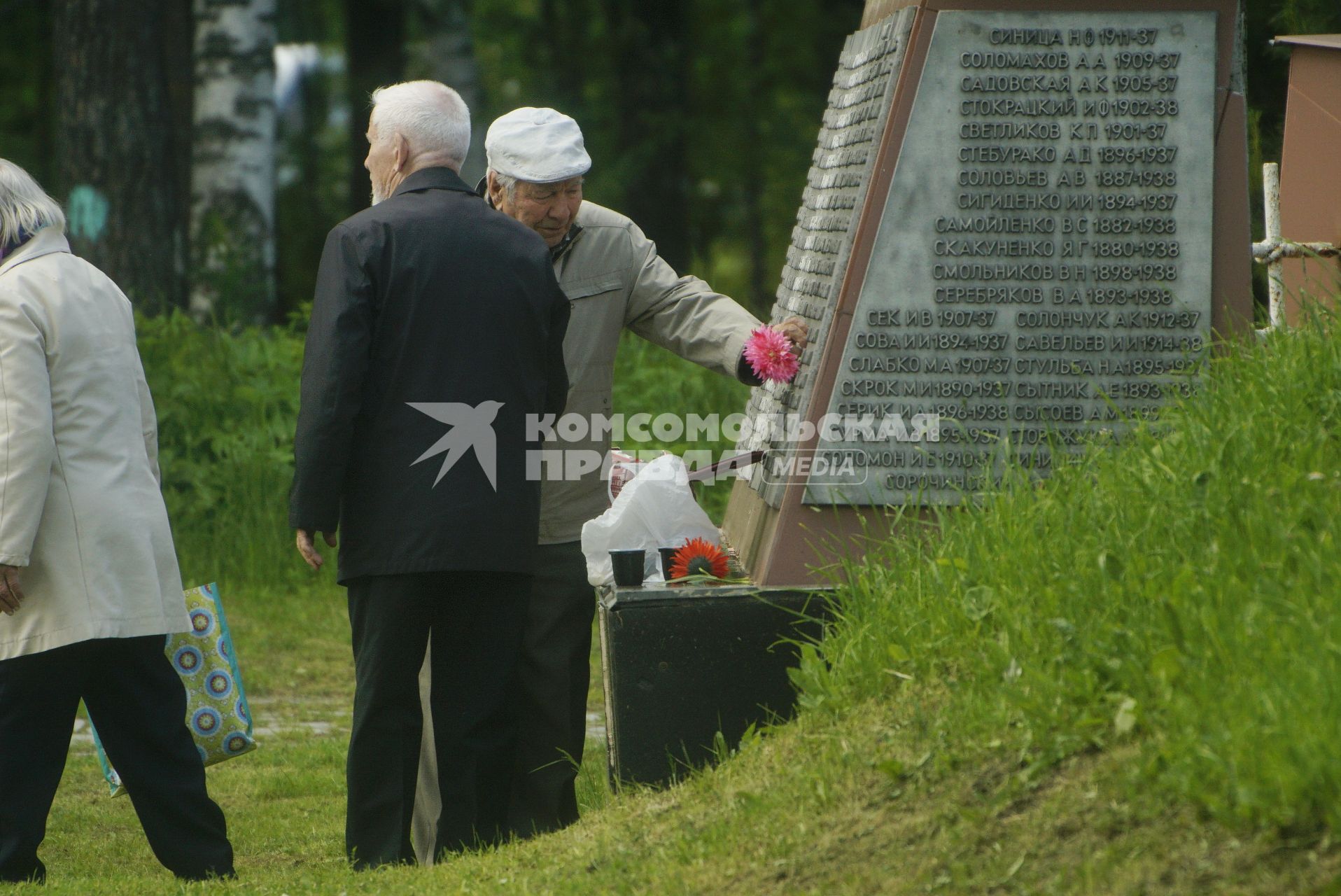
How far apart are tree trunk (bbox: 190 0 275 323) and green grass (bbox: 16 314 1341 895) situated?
752 cm

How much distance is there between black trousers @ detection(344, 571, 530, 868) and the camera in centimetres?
378

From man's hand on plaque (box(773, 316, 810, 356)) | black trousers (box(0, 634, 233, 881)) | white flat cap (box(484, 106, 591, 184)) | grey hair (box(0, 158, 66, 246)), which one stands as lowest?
black trousers (box(0, 634, 233, 881))

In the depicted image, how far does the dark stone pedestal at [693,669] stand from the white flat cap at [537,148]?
3.74 feet

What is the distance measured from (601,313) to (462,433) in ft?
2.49

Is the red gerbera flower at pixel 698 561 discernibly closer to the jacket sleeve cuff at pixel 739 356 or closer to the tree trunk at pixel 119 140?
the jacket sleeve cuff at pixel 739 356

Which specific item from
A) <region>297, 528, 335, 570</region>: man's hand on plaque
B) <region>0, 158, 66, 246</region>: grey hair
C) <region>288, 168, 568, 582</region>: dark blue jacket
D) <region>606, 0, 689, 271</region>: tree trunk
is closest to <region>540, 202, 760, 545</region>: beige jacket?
<region>288, 168, 568, 582</region>: dark blue jacket

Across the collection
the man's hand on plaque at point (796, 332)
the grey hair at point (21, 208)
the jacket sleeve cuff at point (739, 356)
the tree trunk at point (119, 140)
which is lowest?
the jacket sleeve cuff at point (739, 356)

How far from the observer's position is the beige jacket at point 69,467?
3.69 metres

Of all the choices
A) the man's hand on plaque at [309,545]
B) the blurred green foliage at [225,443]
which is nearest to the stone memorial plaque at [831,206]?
the man's hand on plaque at [309,545]

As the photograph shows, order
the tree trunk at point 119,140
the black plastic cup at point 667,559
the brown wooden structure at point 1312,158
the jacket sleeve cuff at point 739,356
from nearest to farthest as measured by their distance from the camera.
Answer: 1. the black plastic cup at point 667,559
2. the jacket sleeve cuff at point 739,356
3. the brown wooden structure at point 1312,158
4. the tree trunk at point 119,140

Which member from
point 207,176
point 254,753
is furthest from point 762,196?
point 254,753

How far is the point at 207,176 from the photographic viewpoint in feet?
36.1

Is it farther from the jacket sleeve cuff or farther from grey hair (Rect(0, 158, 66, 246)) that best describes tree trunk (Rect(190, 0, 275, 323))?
the jacket sleeve cuff

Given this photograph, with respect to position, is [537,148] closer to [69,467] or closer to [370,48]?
[69,467]
